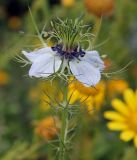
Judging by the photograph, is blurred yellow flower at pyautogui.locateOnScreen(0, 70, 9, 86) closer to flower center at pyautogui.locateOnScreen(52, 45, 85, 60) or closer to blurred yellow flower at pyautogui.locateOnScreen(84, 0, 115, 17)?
blurred yellow flower at pyautogui.locateOnScreen(84, 0, 115, 17)

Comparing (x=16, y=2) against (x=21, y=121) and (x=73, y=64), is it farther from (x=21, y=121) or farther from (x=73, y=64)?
(x=73, y=64)

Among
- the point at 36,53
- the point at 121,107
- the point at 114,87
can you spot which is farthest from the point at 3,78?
the point at 36,53


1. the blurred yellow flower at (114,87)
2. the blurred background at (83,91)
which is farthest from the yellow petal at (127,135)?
the blurred yellow flower at (114,87)

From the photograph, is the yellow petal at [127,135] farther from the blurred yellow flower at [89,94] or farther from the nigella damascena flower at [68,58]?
the nigella damascena flower at [68,58]

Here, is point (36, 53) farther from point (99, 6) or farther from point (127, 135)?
point (99, 6)

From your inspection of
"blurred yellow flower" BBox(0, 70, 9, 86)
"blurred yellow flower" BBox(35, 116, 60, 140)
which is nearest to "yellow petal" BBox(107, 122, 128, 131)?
"blurred yellow flower" BBox(35, 116, 60, 140)

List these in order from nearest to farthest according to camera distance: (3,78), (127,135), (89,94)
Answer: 1. (89,94)
2. (127,135)
3. (3,78)

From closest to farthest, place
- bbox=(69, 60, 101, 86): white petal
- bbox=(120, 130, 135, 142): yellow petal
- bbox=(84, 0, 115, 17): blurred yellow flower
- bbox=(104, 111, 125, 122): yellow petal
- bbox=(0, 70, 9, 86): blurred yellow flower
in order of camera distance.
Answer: bbox=(69, 60, 101, 86): white petal → bbox=(120, 130, 135, 142): yellow petal → bbox=(104, 111, 125, 122): yellow petal → bbox=(84, 0, 115, 17): blurred yellow flower → bbox=(0, 70, 9, 86): blurred yellow flower

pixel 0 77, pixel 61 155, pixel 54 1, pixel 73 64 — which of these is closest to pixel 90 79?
pixel 73 64
